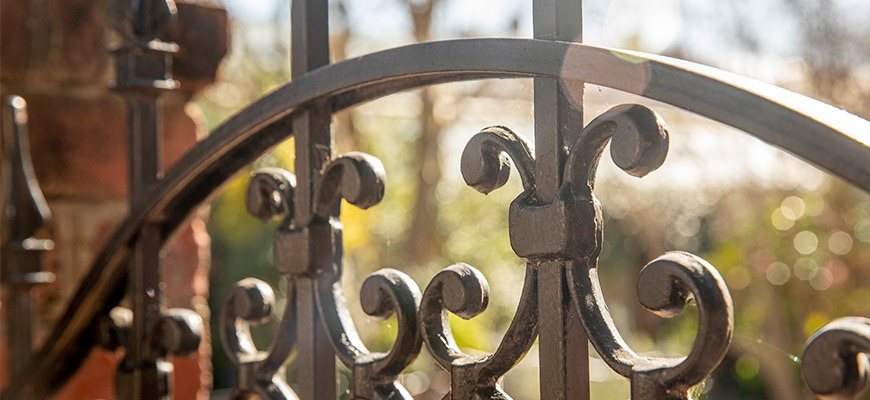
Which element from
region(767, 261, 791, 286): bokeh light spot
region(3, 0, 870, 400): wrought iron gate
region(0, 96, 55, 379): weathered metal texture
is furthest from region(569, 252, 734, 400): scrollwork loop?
region(767, 261, 791, 286): bokeh light spot

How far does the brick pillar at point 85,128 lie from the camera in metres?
0.99

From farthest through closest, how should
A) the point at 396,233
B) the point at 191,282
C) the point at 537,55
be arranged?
the point at 396,233 < the point at 191,282 < the point at 537,55

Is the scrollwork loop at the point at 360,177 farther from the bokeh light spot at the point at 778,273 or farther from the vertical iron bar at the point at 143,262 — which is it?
the bokeh light spot at the point at 778,273

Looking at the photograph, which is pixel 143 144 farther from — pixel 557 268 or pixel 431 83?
pixel 557 268

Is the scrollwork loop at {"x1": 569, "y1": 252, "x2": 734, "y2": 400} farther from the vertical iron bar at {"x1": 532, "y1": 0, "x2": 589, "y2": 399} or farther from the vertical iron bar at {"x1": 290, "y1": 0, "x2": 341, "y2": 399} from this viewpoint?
the vertical iron bar at {"x1": 290, "y1": 0, "x2": 341, "y2": 399}

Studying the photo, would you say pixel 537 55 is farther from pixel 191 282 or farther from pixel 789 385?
pixel 789 385

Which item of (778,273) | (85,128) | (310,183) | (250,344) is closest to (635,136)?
(310,183)

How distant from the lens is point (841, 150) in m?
0.31

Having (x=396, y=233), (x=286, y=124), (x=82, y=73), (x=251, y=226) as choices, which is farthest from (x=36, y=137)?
(x=396, y=233)

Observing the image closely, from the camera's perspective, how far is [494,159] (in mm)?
443

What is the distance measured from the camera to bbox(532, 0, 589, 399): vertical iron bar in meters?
0.41

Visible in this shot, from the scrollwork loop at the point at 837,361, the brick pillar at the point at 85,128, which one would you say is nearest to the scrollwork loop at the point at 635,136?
the scrollwork loop at the point at 837,361

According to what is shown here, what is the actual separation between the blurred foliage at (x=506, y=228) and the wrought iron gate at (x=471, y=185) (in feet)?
5.98

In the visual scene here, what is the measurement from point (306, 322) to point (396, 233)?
10.5 ft
